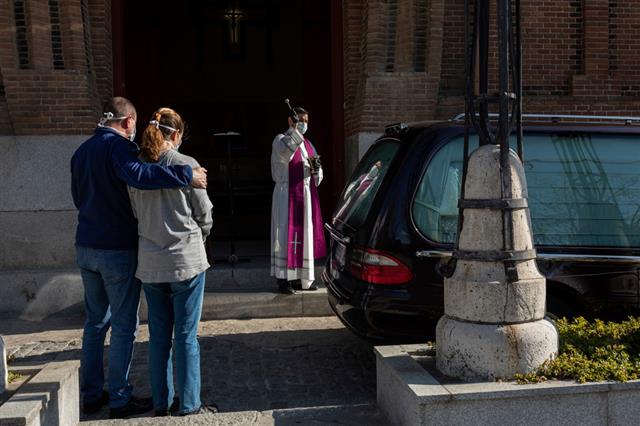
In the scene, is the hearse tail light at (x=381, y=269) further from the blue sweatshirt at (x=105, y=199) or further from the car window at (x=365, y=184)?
the blue sweatshirt at (x=105, y=199)

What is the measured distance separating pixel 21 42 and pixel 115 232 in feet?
15.3

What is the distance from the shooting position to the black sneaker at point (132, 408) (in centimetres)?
460

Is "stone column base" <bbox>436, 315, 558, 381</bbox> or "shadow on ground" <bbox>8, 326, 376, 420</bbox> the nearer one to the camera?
"stone column base" <bbox>436, 315, 558, 381</bbox>

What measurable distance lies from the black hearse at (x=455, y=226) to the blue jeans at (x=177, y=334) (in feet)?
4.02

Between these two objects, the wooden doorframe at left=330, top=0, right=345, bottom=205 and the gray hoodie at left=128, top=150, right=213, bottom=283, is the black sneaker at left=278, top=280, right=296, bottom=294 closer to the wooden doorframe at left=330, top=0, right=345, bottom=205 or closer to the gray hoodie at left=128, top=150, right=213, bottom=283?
the wooden doorframe at left=330, top=0, right=345, bottom=205

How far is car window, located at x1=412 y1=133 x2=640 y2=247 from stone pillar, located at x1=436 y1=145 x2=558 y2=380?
3.69 ft

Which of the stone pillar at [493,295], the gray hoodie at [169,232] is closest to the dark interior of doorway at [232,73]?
the gray hoodie at [169,232]

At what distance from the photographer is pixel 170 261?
4.19 metres

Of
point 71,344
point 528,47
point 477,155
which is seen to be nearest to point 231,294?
point 71,344

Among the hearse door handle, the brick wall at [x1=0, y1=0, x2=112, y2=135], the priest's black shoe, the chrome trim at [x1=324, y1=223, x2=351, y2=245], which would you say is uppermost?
the brick wall at [x1=0, y1=0, x2=112, y2=135]

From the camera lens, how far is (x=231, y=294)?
24.7 feet

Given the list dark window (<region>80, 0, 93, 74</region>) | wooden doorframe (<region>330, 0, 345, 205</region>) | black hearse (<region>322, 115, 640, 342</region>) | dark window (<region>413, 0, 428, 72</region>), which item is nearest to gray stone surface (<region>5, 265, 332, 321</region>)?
black hearse (<region>322, 115, 640, 342</region>)

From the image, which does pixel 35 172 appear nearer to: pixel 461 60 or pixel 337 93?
pixel 337 93

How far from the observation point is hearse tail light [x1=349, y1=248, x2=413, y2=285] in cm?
489
